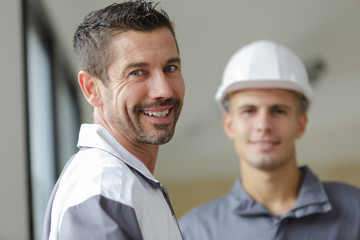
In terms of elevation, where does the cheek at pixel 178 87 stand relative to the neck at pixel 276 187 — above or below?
above

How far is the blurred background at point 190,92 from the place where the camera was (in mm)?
2297

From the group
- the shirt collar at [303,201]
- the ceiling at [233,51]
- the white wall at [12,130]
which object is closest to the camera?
the white wall at [12,130]

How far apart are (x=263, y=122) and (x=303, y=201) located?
38 centimetres

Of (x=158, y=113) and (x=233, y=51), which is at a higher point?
(x=233, y=51)

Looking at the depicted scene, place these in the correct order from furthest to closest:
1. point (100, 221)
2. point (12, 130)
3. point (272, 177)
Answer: point (272, 177)
point (12, 130)
point (100, 221)

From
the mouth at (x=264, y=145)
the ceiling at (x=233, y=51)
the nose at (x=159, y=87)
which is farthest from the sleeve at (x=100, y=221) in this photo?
the ceiling at (x=233, y=51)

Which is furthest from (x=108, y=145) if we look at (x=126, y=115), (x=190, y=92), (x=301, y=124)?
(x=190, y=92)

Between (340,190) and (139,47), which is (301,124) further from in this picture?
(139,47)

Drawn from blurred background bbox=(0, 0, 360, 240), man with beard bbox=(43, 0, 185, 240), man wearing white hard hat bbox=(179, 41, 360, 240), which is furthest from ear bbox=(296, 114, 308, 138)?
man with beard bbox=(43, 0, 185, 240)

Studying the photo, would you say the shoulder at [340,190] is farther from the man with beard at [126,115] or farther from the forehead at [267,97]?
the man with beard at [126,115]

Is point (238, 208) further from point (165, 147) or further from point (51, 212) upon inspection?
point (165, 147)

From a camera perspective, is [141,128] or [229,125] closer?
[141,128]

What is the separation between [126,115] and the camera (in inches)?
A: 45.7

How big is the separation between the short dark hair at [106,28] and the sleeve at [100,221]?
0.32 metres
